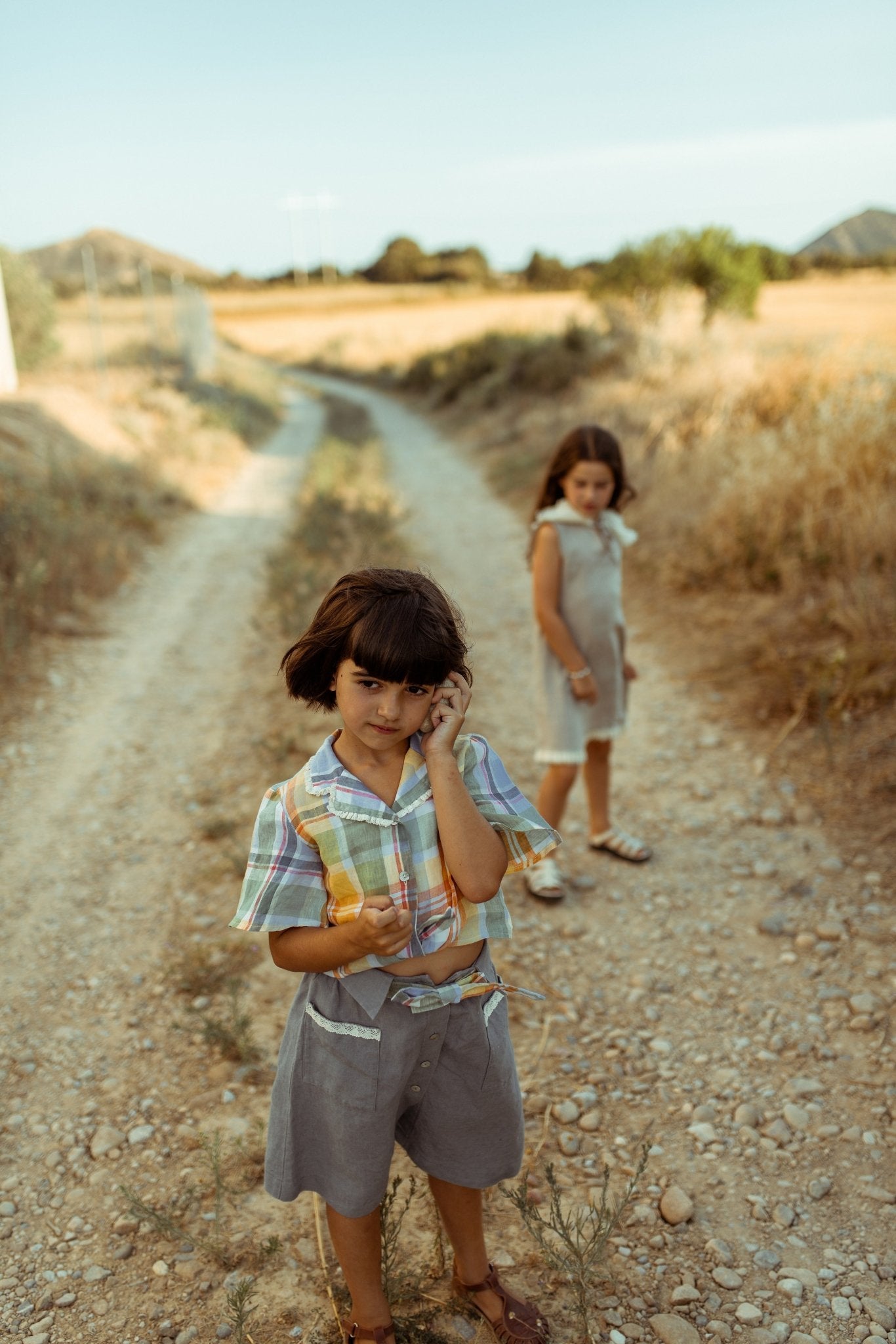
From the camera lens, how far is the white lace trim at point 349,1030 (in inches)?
60.6

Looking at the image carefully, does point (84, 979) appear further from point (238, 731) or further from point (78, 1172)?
point (238, 731)

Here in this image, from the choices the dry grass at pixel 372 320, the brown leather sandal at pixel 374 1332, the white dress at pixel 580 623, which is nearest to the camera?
the brown leather sandal at pixel 374 1332

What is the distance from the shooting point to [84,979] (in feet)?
10.1

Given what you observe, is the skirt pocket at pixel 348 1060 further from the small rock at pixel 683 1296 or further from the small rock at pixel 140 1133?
the small rock at pixel 140 1133

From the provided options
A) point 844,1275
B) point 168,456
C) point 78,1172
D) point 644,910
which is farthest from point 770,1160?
point 168,456

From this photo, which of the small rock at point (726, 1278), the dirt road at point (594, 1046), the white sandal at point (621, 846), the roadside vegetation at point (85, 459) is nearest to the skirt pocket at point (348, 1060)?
the dirt road at point (594, 1046)

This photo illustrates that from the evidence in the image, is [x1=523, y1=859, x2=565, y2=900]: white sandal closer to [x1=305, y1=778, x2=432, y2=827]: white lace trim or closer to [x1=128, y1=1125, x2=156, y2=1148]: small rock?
[x1=128, y1=1125, x2=156, y2=1148]: small rock

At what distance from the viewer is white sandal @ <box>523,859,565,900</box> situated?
3.44 meters

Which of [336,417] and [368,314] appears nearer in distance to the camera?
[336,417]

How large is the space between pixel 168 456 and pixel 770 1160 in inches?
463

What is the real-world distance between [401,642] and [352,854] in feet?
1.20

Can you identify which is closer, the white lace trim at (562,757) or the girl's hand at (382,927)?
the girl's hand at (382,927)

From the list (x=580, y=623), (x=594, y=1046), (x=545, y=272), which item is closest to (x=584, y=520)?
(x=580, y=623)

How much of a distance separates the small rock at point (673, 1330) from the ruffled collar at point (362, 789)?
1297mm
